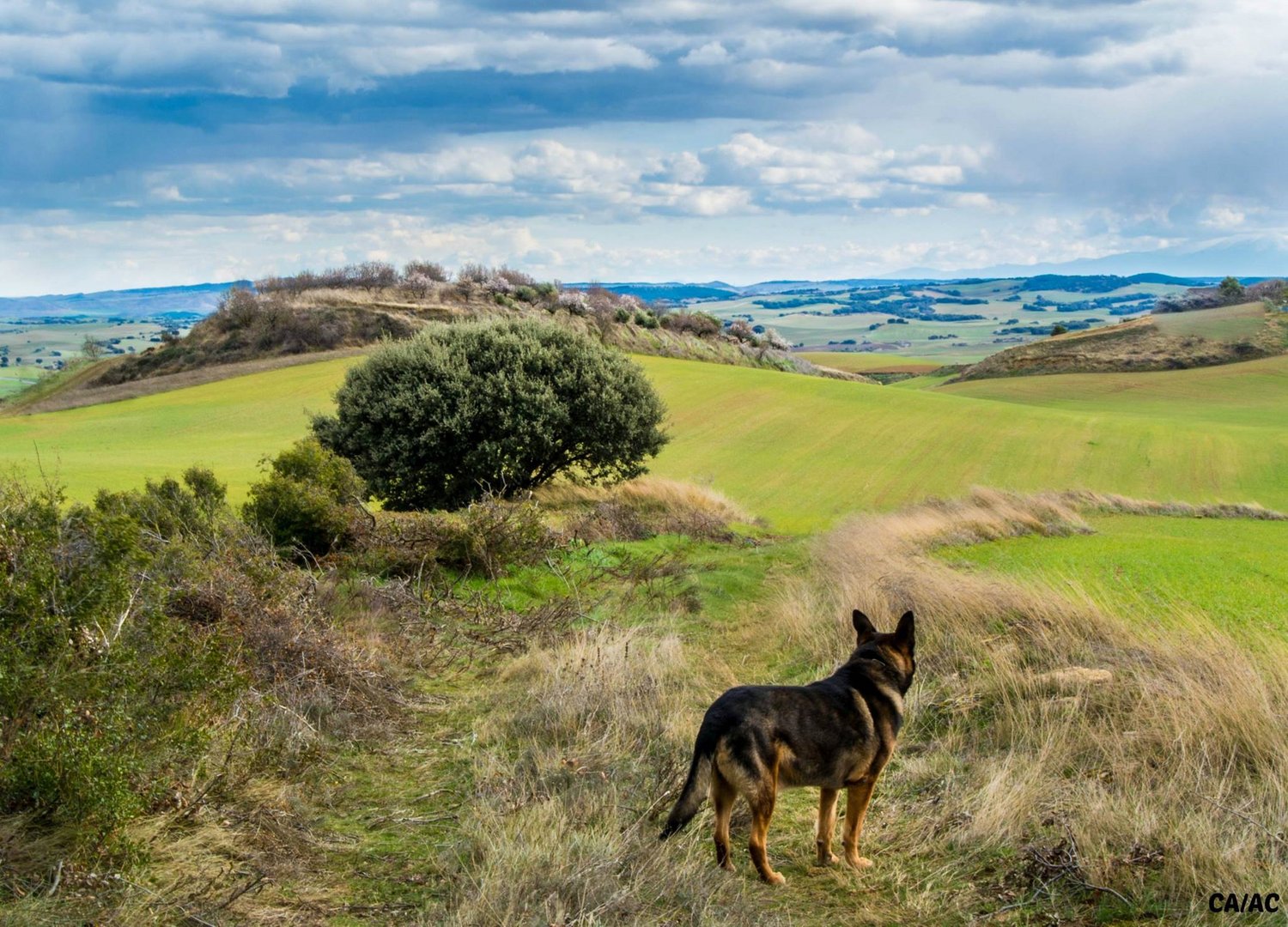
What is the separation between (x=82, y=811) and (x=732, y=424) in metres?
39.3

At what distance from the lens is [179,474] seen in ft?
86.1

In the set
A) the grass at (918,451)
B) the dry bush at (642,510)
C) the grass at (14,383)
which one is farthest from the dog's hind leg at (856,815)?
the grass at (14,383)

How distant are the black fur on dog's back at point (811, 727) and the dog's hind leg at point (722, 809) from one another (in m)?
0.10

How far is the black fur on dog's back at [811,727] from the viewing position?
18.3 ft

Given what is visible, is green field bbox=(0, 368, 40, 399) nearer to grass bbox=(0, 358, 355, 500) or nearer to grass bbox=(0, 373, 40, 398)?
grass bbox=(0, 373, 40, 398)

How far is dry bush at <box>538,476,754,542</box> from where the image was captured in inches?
770

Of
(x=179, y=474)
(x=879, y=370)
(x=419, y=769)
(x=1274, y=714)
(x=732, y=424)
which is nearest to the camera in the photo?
(x=1274, y=714)

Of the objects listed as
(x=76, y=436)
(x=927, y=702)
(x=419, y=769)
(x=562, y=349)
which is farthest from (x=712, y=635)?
(x=76, y=436)

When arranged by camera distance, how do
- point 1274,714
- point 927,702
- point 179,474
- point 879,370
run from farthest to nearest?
point 879,370, point 179,474, point 927,702, point 1274,714

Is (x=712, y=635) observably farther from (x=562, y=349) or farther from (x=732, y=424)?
(x=732, y=424)

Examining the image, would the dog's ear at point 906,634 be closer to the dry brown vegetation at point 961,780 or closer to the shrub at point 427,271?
the dry brown vegetation at point 961,780

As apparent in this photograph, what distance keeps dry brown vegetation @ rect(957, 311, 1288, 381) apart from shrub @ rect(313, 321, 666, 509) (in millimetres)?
63046

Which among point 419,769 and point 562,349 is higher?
point 562,349

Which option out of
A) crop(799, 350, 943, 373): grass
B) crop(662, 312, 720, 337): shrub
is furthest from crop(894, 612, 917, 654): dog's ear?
crop(799, 350, 943, 373): grass
